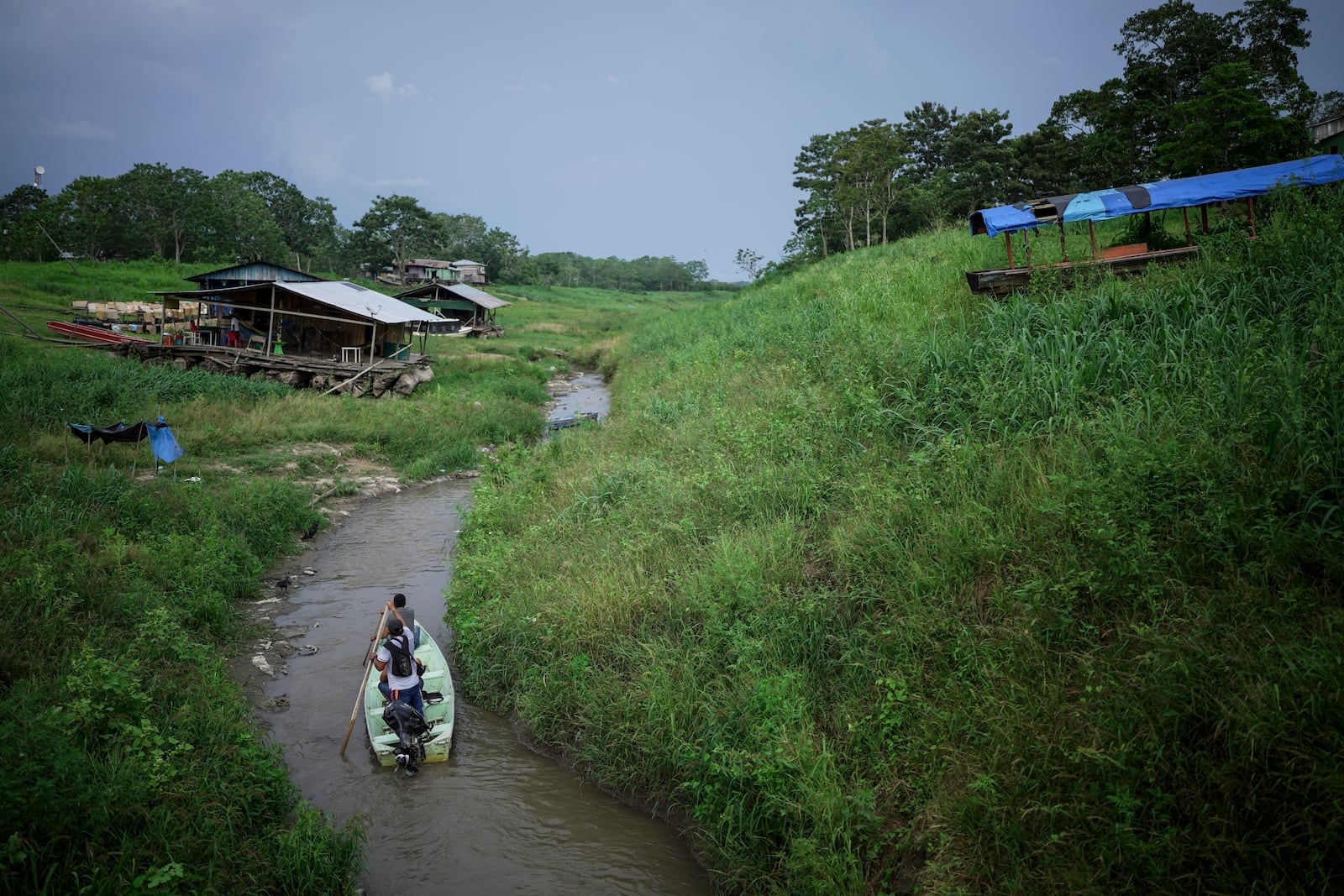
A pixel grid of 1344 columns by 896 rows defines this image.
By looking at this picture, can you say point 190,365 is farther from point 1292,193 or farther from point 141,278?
point 1292,193

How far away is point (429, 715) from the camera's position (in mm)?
7645

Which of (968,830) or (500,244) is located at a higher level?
(500,244)

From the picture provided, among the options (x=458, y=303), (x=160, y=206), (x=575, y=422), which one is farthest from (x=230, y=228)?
(x=575, y=422)

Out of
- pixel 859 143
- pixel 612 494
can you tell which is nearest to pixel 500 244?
pixel 859 143

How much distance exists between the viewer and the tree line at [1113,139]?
23062 millimetres

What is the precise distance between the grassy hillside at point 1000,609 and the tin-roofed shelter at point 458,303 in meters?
39.1

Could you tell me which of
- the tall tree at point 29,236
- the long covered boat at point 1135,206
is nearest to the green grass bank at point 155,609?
the long covered boat at point 1135,206

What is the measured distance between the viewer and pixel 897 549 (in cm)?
664

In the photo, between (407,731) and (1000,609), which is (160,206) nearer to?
(407,731)

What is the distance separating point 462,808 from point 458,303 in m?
44.7

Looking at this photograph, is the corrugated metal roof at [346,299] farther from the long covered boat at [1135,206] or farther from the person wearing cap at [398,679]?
the long covered boat at [1135,206]

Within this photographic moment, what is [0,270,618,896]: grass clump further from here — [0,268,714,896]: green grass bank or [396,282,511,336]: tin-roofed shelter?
[396,282,511,336]: tin-roofed shelter

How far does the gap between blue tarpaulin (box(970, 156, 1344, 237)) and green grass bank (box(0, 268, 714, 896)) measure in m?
12.2

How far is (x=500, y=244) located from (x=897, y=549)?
314ft
